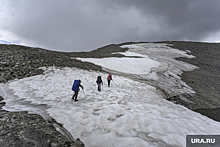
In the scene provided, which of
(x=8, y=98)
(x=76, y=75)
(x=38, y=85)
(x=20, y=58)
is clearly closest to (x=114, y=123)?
(x=8, y=98)

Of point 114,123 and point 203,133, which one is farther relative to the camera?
point 114,123

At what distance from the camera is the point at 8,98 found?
7.91 meters

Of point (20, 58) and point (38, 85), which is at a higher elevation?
point (20, 58)

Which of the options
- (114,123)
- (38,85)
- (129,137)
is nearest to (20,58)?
(38,85)

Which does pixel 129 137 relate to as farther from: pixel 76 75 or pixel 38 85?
pixel 76 75

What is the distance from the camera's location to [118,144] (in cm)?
382

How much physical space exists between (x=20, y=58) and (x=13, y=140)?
1546cm

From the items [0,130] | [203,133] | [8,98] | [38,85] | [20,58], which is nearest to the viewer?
[0,130]

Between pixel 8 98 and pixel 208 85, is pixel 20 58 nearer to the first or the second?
pixel 8 98

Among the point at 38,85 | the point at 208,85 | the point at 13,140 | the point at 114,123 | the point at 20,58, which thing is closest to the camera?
the point at 13,140

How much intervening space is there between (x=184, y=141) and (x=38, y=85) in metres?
12.2

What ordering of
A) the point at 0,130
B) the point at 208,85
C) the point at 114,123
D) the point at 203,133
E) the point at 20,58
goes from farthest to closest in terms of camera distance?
the point at 208,85
the point at 20,58
the point at 114,123
the point at 203,133
the point at 0,130

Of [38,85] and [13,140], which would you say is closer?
[13,140]

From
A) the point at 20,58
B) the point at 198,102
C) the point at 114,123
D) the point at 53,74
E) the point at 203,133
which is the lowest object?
the point at 198,102
